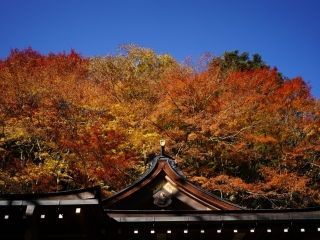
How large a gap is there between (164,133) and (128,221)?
13075 mm

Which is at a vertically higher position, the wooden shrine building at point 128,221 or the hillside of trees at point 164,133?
the hillside of trees at point 164,133

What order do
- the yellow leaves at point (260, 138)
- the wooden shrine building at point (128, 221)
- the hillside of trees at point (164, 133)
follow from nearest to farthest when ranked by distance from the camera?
the wooden shrine building at point (128, 221)
the hillside of trees at point (164, 133)
the yellow leaves at point (260, 138)

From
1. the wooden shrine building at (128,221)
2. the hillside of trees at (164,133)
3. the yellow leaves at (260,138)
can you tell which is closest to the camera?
the wooden shrine building at (128,221)

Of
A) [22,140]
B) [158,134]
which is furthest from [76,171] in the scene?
[158,134]

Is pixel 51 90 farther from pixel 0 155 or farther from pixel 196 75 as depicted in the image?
pixel 196 75

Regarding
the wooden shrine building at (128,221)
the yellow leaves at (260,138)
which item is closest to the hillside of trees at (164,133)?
the yellow leaves at (260,138)

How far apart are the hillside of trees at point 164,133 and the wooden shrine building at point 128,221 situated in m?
10.1

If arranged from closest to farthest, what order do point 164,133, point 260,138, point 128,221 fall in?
point 128,221 < point 260,138 < point 164,133

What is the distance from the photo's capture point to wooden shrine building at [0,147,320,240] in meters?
6.05

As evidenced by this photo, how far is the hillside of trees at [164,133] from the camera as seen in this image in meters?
18.0

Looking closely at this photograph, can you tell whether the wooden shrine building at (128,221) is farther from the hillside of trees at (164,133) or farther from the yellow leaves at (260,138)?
the yellow leaves at (260,138)

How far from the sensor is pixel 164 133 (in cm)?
1978

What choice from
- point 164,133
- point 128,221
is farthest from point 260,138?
point 128,221

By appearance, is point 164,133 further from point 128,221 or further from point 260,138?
point 128,221
